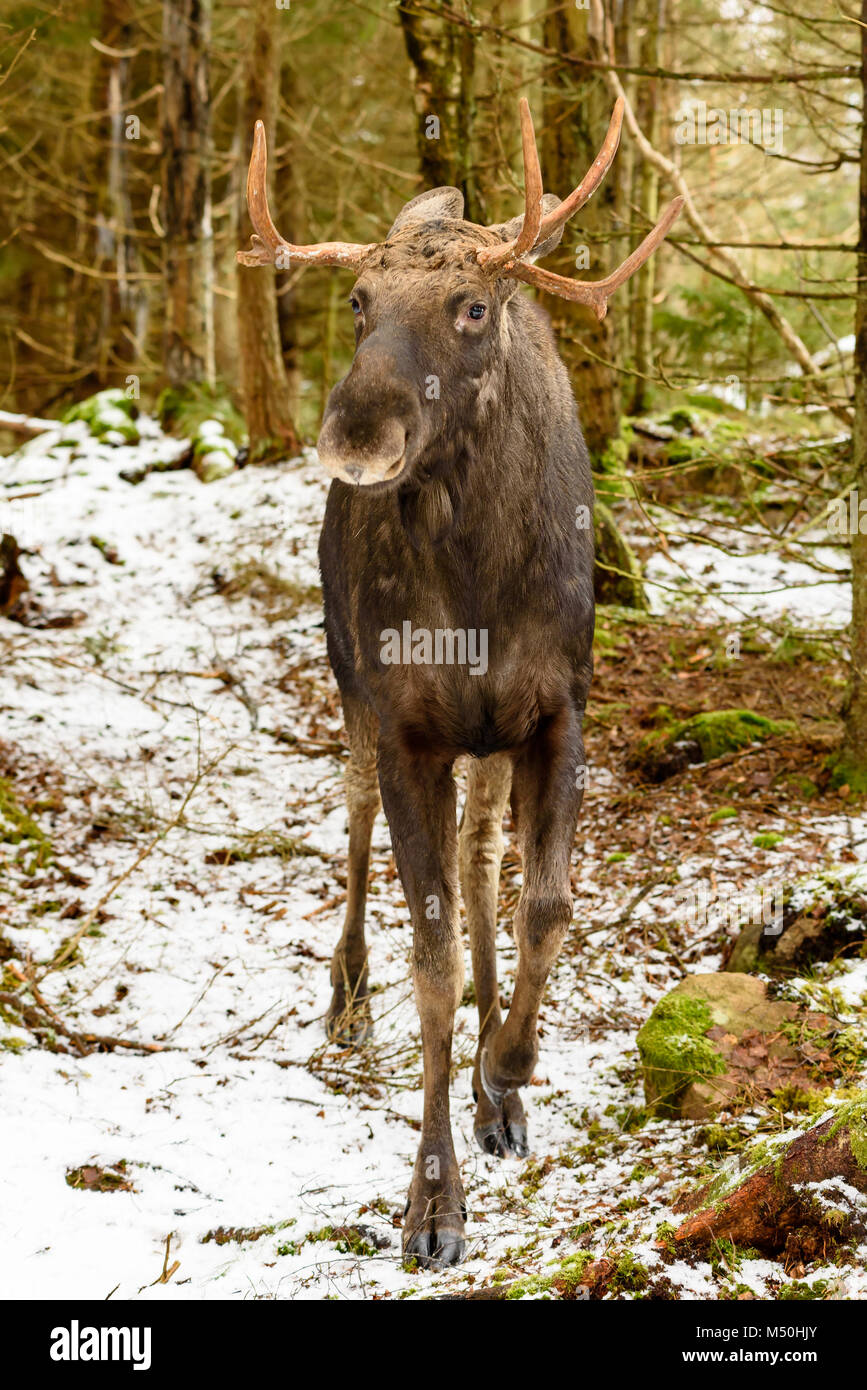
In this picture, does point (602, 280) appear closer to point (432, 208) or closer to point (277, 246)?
point (432, 208)

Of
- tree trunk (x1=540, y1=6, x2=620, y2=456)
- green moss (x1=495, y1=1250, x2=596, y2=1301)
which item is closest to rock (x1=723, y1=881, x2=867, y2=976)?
green moss (x1=495, y1=1250, x2=596, y2=1301)

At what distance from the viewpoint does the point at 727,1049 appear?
13.5ft

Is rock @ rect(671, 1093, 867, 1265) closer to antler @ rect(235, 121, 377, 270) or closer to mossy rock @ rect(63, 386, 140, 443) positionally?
antler @ rect(235, 121, 377, 270)

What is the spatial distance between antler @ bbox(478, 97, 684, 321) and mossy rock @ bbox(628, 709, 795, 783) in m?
3.44

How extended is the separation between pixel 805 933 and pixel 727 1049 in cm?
69

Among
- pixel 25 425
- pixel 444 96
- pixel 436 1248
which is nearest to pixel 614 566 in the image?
pixel 444 96

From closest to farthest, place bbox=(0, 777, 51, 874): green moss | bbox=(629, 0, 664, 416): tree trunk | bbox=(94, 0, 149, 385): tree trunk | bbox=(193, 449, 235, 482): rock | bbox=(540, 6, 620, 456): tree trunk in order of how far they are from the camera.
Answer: bbox=(0, 777, 51, 874): green moss → bbox=(540, 6, 620, 456): tree trunk → bbox=(193, 449, 235, 482): rock → bbox=(629, 0, 664, 416): tree trunk → bbox=(94, 0, 149, 385): tree trunk

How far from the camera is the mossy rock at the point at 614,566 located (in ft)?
27.9

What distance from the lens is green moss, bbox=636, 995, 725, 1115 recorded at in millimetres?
4070

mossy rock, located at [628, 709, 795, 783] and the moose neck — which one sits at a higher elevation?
the moose neck

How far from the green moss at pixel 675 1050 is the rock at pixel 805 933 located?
50 cm

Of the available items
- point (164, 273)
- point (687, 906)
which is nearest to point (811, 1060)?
point (687, 906)

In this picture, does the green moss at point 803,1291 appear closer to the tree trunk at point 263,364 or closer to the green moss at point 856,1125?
the green moss at point 856,1125

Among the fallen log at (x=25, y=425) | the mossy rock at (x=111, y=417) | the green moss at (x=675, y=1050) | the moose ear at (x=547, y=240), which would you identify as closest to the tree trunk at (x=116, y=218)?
the fallen log at (x=25, y=425)
